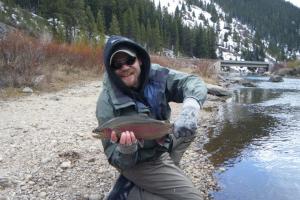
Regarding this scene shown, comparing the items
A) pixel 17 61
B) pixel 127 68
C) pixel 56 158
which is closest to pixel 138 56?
pixel 127 68

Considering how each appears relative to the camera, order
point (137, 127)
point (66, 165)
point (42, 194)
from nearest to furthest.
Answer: point (137, 127), point (42, 194), point (66, 165)

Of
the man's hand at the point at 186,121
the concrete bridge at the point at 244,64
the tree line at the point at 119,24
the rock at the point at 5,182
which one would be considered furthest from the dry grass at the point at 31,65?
the concrete bridge at the point at 244,64

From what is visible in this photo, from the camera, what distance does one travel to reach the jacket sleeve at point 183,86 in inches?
167

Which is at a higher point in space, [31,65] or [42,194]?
[31,65]

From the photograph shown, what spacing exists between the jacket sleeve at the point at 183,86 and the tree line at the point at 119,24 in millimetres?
34790

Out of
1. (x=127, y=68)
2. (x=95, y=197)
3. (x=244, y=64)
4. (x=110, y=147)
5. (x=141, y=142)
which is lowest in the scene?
(x=244, y=64)

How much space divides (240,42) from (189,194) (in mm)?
198878

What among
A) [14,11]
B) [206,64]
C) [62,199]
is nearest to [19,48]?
[62,199]

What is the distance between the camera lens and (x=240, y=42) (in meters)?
196

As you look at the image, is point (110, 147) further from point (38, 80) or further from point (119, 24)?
point (119, 24)

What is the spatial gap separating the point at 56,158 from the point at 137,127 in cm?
378

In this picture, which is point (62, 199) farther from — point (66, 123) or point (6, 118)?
point (6, 118)

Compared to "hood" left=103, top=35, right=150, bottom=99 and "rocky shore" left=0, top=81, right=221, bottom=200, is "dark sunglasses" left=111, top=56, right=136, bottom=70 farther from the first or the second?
"rocky shore" left=0, top=81, right=221, bottom=200

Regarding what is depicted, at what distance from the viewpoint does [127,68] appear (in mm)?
4172
